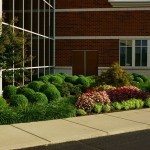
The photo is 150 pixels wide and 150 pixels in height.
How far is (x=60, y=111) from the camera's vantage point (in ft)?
45.5

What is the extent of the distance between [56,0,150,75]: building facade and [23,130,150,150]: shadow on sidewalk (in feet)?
68.1

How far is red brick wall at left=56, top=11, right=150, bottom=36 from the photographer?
31.7 metres

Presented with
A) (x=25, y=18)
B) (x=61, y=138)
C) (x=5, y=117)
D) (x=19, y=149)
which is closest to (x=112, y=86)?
(x=25, y=18)

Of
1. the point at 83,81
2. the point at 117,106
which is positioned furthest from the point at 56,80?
the point at 117,106

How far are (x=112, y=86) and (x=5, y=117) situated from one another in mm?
7841

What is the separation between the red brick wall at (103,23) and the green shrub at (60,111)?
57.4 feet

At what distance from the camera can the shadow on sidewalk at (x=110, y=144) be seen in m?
10.1

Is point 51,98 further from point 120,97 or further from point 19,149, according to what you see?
point 19,149

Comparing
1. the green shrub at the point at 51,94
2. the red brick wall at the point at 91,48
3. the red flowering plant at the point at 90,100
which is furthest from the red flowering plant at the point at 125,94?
the red brick wall at the point at 91,48

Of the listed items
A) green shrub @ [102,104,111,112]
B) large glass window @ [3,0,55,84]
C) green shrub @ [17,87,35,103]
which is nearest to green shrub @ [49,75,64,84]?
large glass window @ [3,0,55,84]

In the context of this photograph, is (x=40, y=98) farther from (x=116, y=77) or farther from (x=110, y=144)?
(x=110, y=144)

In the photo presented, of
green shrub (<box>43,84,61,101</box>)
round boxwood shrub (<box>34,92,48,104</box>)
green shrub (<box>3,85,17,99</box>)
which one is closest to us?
round boxwood shrub (<box>34,92,48,104</box>)

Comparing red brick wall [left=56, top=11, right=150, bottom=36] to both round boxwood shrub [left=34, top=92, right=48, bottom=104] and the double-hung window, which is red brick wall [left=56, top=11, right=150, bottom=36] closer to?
the double-hung window

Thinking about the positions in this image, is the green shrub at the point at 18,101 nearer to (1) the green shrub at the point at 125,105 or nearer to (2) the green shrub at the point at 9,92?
(2) the green shrub at the point at 9,92
